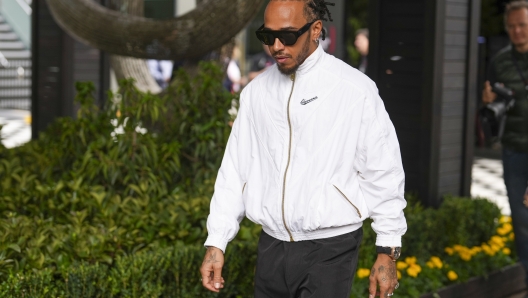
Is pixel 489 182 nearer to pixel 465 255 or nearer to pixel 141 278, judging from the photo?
pixel 465 255

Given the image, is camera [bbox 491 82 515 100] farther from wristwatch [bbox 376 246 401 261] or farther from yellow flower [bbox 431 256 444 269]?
wristwatch [bbox 376 246 401 261]

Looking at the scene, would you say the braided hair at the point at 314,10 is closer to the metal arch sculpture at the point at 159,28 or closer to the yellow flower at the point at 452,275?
the yellow flower at the point at 452,275

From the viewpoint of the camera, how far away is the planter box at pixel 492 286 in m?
5.90

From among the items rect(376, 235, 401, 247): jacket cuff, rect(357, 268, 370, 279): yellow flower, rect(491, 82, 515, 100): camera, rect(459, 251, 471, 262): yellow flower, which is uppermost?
rect(491, 82, 515, 100): camera

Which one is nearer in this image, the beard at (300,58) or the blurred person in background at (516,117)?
the beard at (300,58)

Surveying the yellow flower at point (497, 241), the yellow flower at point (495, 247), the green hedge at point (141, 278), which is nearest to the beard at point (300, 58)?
the green hedge at point (141, 278)

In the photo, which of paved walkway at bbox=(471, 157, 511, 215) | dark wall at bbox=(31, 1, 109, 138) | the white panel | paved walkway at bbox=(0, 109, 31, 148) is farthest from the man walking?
the white panel

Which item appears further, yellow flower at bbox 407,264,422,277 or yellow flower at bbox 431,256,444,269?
yellow flower at bbox 431,256,444,269

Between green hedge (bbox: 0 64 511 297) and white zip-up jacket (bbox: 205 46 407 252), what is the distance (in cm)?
126

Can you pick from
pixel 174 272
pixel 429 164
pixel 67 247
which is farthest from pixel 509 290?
pixel 67 247

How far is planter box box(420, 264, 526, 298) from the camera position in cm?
590

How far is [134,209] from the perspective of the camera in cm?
549

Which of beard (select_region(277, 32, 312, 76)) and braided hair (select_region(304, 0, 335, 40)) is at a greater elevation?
braided hair (select_region(304, 0, 335, 40))

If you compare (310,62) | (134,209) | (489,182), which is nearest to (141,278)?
(134,209)
